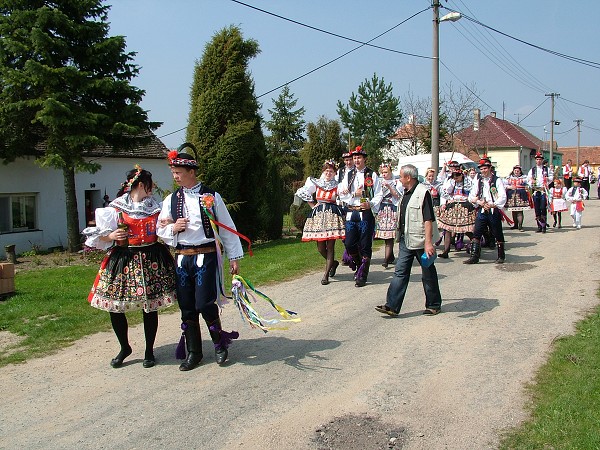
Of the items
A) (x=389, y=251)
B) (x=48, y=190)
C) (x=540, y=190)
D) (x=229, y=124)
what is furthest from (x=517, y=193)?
(x=48, y=190)

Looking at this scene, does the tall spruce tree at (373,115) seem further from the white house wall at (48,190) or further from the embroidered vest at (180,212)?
the embroidered vest at (180,212)

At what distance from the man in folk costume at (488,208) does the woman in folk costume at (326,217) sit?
3214 millimetres

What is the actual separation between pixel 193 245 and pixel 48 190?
1786cm

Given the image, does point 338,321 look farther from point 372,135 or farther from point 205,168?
point 372,135

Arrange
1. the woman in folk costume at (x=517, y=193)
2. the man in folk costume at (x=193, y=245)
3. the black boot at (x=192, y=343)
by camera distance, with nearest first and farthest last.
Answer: the man in folk costume at (x=193, y=245)
the black boot at (x=192, y=343)
the woman in folk costume at (x=517, y=193)

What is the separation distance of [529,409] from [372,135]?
4292 centimetres

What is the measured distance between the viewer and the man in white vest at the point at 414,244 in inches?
287

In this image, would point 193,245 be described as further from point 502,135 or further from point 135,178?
point 502,135

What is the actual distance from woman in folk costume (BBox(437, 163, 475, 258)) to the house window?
15.3 metres

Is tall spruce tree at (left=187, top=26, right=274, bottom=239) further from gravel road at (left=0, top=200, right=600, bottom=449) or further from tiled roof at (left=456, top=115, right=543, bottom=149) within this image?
tiled roof at (left=456, top=115, right=543, bottom=149)

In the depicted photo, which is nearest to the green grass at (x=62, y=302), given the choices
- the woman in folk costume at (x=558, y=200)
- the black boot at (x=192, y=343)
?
the black boot at (x=192, y=343)

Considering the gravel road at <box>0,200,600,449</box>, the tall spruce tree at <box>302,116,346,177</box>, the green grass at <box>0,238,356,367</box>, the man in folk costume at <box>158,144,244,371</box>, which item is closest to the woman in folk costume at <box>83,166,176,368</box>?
the man in folk costume at <box>158,144,244,371</box>

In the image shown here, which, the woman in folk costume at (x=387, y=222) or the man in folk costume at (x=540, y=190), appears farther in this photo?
the man in folk costume at (x=540, y=190)

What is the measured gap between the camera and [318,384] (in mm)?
5129
